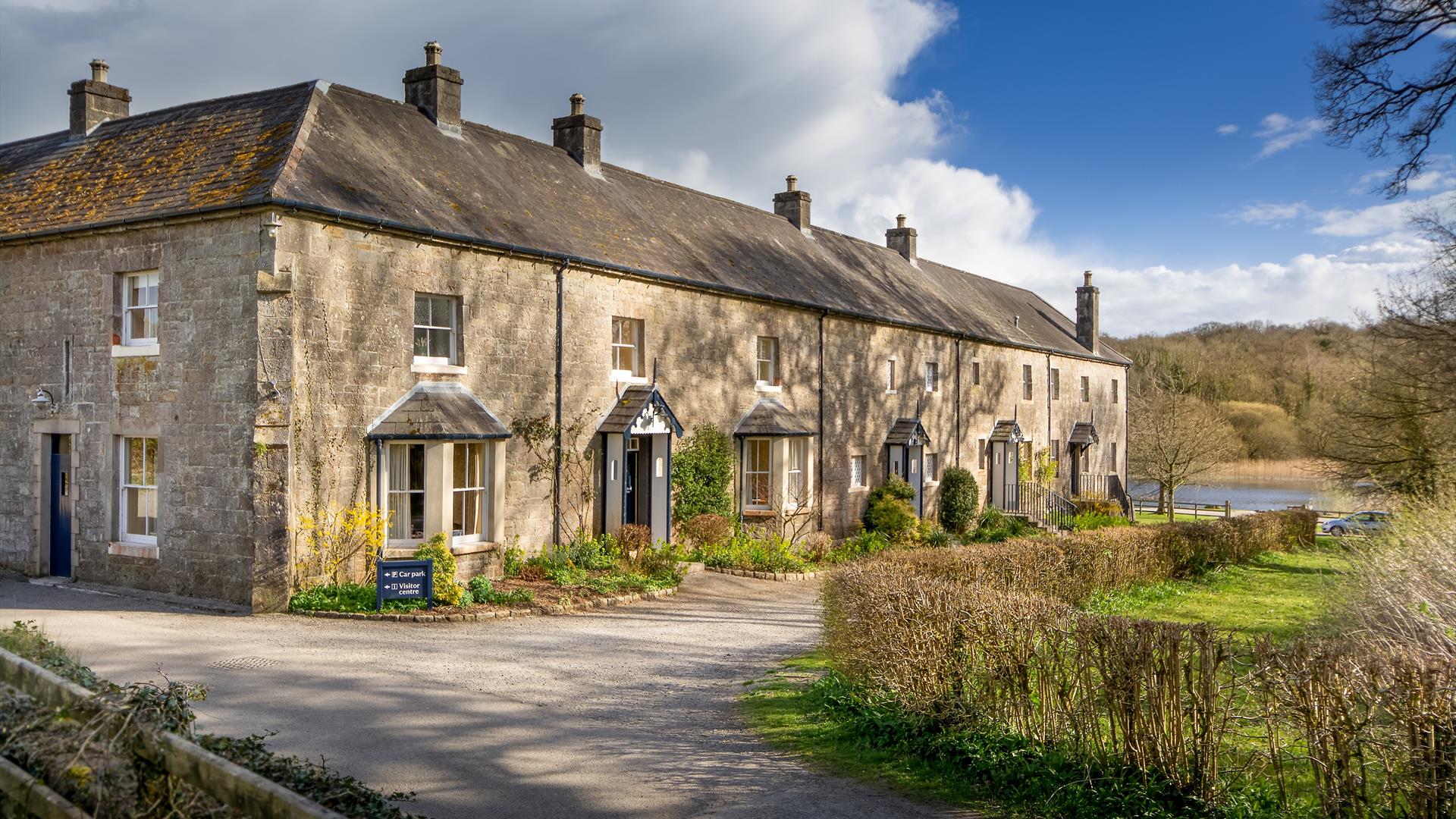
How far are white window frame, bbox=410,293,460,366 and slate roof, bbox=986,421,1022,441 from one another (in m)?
22.4

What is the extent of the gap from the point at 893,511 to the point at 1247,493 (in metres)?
42.8

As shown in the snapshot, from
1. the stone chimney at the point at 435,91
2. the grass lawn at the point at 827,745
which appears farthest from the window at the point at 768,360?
the grass lawn at the point at 827,745

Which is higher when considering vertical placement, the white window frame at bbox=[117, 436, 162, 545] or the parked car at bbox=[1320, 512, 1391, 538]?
the white window frame at bbox=[117, 436, 162, 545]

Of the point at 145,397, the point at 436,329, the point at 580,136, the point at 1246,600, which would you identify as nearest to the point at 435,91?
the point at 580,136

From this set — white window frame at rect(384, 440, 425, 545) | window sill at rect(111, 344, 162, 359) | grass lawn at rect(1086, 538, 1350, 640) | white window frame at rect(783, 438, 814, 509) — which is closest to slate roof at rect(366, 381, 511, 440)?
white window frame at rect(384, 440, 425, 545)

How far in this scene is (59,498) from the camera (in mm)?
17062

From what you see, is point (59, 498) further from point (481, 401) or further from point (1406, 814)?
point (1406, 814)

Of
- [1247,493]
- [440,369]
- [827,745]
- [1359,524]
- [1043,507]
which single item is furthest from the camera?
[1247,493]

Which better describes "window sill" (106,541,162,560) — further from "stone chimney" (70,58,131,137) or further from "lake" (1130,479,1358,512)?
"lake" (1130,479,1358,512)

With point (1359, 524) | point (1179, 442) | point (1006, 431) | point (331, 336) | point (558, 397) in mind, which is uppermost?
point (331, 336)

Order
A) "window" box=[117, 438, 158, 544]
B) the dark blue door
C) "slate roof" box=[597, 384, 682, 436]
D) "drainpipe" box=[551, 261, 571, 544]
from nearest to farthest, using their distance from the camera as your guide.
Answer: "window" box=[117, 438, 158, 544] < the dark blue door < "drainpipe" box=[551, 261, 571, 544] < "slate roof" box=[597, 384, 682, 436]

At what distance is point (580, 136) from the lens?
2436cm

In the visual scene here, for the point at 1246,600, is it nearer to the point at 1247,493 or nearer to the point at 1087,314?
the point at 1087,314

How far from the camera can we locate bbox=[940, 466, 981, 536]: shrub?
102 ft
